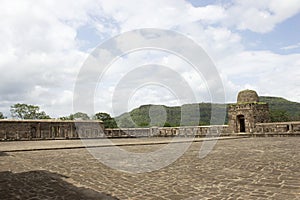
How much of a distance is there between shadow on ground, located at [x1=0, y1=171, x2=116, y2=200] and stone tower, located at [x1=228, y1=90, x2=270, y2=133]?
18.9 meters

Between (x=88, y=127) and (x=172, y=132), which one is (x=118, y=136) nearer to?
(x=88, y=127)

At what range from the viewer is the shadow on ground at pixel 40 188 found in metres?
4.25

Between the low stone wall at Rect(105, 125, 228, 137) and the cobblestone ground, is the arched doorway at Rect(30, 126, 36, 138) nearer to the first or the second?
the low stone wall at Rect(105, 125, 228, 137)

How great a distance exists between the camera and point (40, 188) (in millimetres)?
4766

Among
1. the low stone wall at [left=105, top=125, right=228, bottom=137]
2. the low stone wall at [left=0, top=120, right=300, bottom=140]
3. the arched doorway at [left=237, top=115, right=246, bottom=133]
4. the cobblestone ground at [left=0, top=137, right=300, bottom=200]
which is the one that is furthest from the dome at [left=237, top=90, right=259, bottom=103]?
the cobblestone ground at [left=0, top=137, right=300, bottom=200]

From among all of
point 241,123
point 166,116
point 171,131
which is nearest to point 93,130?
point 171,131

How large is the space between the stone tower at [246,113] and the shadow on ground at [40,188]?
18868 mm

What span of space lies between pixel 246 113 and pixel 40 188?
19.9 m

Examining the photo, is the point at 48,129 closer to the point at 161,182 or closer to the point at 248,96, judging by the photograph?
the point at 248,96

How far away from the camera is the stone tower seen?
2200 cm

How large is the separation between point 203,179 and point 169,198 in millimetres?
1465

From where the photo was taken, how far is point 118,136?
82.6 ft

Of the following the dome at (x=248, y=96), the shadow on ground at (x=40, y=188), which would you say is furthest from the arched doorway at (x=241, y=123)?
the shadow on ground at (x=40, y=188)

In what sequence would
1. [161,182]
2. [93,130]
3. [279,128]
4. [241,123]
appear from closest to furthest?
[161,182]
[279,128]
[241,123]
[93,130]
